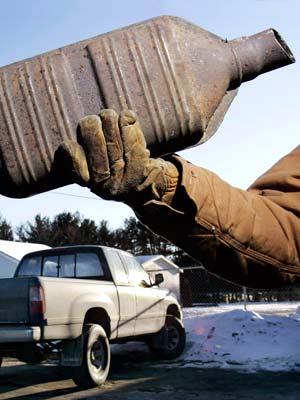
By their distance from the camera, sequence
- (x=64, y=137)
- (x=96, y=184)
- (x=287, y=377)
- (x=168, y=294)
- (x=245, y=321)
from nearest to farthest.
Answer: (x=96, y=184), (x=64, y=137), (x=287, y=377), (x=168, y=294), (x=245, y=321)

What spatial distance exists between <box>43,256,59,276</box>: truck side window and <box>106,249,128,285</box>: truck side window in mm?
872

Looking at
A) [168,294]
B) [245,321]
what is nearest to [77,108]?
[168,294]

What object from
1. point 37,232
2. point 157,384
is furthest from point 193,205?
point 37,232

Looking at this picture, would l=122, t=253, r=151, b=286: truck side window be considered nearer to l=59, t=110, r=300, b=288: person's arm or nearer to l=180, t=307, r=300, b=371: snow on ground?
l=180, t=307, r=300, b=371: snow on ground

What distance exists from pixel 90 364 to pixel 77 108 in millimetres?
6385

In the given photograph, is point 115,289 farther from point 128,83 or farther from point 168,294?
point 128,83

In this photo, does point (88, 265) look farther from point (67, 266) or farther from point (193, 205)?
point (193, 205)

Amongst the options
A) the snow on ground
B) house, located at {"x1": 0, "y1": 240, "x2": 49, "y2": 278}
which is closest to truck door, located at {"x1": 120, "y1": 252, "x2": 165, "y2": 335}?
the snow on ground

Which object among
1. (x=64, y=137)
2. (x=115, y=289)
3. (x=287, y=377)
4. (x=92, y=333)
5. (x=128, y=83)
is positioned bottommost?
(x=287, y=377)

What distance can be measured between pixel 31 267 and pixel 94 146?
8.18m

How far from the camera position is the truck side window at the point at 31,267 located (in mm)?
9734

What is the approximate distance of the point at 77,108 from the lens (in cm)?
215

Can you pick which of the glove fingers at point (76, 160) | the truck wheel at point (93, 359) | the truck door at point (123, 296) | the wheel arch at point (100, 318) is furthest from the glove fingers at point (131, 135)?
the truck door at point (123, 296)

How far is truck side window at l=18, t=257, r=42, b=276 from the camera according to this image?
9734 millimetres
